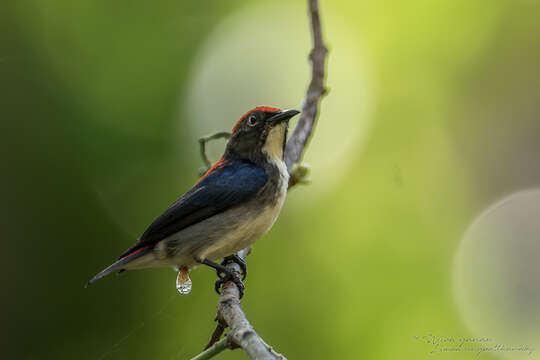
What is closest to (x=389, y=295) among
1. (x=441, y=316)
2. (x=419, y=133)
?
(x=441, y=316)

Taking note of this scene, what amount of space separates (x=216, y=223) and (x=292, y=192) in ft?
12.5

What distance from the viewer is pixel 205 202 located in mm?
4309

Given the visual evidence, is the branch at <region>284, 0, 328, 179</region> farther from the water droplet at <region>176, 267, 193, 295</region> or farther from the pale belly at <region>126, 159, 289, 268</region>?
the water droplet at <region>176, 267, 193, 295</region>

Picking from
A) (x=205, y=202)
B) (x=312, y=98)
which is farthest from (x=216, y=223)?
(x=312, y=98)

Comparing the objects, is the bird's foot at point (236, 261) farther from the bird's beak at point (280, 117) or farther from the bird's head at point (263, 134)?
the bird's beak at point (280, 117)

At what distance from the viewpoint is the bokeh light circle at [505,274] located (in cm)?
592

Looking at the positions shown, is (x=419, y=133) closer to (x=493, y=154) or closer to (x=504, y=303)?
(x=493, y=154)

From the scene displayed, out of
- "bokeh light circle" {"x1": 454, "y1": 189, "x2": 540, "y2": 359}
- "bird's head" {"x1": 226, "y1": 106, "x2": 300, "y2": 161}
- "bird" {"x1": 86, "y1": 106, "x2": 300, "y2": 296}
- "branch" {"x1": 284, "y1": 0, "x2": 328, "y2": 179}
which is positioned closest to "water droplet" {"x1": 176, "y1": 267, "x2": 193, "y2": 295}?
"bird" {"x1": 86, "y1": 106, "x2": 300, "y2": 296}

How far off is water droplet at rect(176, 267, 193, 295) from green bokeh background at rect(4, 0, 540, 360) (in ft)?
5.31

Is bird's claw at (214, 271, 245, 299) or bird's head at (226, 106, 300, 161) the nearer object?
bird's claw at (214, 271, 245, 299)

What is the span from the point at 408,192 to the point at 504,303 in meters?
2.03

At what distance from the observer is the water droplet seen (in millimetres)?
3820

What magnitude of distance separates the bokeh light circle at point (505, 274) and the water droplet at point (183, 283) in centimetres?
307

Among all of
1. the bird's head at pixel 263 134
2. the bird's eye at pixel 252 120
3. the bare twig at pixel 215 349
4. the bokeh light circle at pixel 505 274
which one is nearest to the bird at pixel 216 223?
the bird's head at pixel 263 134
